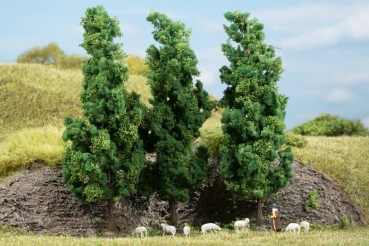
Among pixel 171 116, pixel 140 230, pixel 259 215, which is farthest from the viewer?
pixel 259 215

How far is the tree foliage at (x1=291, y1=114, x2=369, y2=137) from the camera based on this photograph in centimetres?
4862

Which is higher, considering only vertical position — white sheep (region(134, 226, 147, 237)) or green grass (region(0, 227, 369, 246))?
white sheep (region(134, 226, 147, 237))

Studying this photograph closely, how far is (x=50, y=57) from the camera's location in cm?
5922

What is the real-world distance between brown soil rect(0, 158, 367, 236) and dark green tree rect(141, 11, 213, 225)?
5.55 ft

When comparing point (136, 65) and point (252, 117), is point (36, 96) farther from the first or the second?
point (136, 65)

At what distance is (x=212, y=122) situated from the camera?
41.7 m

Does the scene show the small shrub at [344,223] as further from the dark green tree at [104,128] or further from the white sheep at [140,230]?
the dark green tree at [104,128]

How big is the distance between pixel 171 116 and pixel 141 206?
4.23 meters

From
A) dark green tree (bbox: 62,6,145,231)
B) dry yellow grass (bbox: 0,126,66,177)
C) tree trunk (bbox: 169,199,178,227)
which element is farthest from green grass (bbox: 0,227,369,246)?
dry yellow grass (bbox: 0,126,66,177)

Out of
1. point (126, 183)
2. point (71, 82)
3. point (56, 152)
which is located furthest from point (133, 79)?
point (126, 183)

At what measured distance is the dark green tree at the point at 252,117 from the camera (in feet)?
74.9

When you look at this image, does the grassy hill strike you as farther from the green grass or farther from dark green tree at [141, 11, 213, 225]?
the green grass

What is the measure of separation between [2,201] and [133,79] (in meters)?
25.3

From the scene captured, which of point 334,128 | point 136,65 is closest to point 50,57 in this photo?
point 136,65
